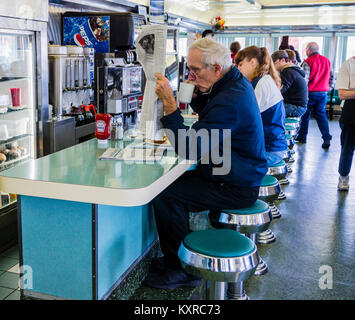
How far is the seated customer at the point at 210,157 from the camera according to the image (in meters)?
2.56

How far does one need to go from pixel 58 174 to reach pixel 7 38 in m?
1.83

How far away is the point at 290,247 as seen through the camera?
12.5 feet

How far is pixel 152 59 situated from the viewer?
2812 millimetres

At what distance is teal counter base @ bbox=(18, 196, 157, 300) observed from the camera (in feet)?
7.62

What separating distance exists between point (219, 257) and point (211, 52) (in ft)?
4.03

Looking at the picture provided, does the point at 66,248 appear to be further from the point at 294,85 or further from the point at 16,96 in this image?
the point at 294,85

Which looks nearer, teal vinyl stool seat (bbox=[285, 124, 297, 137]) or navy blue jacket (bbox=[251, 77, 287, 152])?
navy blue jacket (bbox=[251, 77, 287, 152])

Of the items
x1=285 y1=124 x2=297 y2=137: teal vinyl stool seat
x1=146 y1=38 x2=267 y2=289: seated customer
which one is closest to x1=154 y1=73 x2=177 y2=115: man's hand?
x1=146 y1=38 x2=267 y2=289: seated customer

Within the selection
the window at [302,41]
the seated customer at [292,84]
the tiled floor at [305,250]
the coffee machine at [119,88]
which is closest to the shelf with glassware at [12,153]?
the tiled floor at [305,250]

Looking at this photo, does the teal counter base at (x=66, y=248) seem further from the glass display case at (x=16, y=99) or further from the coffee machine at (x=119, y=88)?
the coffee machine at (x=119, y=88)

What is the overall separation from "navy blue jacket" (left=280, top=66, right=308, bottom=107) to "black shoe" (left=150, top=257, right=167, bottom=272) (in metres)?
4.12

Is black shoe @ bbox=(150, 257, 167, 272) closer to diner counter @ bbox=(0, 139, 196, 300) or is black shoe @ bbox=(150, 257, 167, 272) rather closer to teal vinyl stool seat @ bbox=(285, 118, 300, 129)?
diner counter @ bbox=(0, 139, 196, 300)

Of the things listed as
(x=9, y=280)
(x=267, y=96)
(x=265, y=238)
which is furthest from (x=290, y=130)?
(x=9, y=280)
